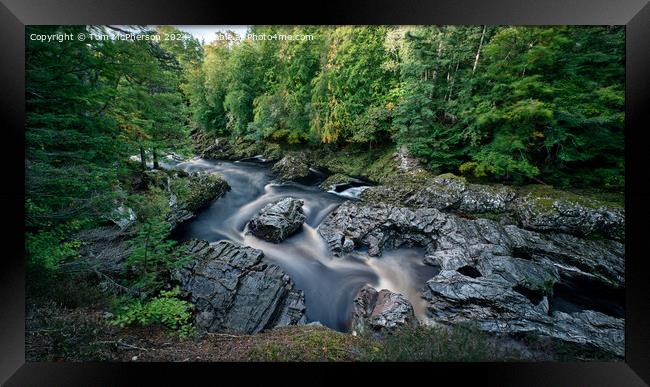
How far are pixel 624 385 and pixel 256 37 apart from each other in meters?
5.95

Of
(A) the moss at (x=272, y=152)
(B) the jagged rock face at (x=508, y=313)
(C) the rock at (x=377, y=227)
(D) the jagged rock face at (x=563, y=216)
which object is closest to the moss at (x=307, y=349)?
(C) the rock at (x=377, y=227)

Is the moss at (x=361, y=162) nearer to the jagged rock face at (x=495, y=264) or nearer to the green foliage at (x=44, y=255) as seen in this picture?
the jagged rock face at (x=495, y=264)

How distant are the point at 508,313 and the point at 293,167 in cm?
340

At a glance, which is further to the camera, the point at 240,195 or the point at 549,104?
the point at 240,195

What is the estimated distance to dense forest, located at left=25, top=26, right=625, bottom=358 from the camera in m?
2.50

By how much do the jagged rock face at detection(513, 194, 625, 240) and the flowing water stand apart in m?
1.48

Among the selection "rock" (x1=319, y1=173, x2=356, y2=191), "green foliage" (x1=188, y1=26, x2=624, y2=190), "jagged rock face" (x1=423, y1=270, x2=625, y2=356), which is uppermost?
"green foliage" (x1=188, y1=26, x2=624, y2=190)

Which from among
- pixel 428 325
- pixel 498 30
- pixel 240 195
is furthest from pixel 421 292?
pixel 498 30

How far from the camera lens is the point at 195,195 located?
3080mm

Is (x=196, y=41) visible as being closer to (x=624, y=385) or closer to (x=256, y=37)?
(x=256, y=37)

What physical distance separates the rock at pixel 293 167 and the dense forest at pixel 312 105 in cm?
50

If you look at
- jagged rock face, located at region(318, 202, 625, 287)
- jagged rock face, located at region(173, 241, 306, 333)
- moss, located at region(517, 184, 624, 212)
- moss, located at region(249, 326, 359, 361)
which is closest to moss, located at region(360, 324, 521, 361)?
moss, located at region(249, 326, 359, 361)

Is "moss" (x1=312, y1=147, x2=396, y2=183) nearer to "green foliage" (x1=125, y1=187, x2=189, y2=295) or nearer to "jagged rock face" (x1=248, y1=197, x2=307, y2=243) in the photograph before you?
"jagged rock face" (x1=248, y1=197, x2=307, y2=243)
